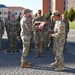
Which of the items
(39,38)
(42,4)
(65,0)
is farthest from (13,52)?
(42,4)

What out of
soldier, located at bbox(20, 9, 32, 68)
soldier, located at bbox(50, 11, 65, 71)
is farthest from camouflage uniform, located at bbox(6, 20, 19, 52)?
soldier, located at bbox(50, 11, 65, 71)

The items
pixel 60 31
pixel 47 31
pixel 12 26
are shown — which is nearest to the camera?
pixel 60 31

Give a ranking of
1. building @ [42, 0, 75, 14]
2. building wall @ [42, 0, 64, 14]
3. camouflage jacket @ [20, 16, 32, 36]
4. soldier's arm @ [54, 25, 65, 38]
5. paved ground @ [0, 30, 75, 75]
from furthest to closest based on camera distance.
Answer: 1. building wall @ [42, 0, 64, 14]
2. building @ [42, 0, 75, 14]
3. camouflage jacket @ [20, 16, 32, 36]
4. paved ground @ [0, 30, 75, 75]
5. soldier's arm @ [54, 25, 65, 38]

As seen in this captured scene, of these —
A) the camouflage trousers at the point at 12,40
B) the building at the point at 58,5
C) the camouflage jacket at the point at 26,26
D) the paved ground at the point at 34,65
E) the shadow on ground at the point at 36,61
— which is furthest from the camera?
the building at the point at 58,5

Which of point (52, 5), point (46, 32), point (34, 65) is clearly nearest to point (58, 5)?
point (52, 5)

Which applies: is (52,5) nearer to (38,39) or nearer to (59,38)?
(38,39)

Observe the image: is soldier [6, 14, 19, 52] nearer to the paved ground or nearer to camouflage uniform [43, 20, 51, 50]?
the paved ground

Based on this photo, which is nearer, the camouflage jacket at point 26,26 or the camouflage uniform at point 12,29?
the camouflage jacket at point 26,26

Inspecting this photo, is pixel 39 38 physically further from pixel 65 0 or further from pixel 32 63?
pixel 65 0

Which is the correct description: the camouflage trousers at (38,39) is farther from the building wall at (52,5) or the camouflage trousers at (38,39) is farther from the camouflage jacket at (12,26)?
the building wall at (52,5)

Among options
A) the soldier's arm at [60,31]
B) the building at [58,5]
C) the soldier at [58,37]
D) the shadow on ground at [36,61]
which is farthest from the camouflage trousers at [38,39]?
the building at [58,5]

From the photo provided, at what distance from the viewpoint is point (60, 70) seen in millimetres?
8852

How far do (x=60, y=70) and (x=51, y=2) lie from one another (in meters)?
93.3

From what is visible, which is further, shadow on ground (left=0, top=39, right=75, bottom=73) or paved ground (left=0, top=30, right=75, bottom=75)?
shadow on ground (left=0, top=39, right=75, bottom=73)
